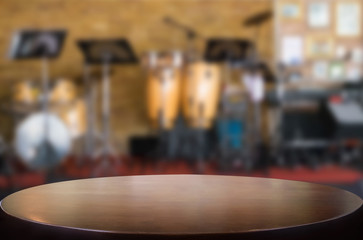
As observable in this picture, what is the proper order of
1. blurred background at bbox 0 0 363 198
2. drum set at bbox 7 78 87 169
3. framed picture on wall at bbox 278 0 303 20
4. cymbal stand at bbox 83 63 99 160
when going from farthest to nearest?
framed picture on wall at bbox 278 0 303 20 → cymbal stand at bbox 83 63 99 160 → blurred background at bbox 0 0 363 198 → drum set at bbox 7 78 87 169

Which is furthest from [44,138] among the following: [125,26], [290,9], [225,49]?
[290,9]

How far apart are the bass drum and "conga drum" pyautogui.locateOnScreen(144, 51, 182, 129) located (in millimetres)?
902

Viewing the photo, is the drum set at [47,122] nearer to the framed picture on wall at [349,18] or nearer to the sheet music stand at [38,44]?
the sheet music stand at [38,44]

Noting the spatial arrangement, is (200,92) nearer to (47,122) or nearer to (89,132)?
(89,132)

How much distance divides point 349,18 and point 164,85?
111 inches

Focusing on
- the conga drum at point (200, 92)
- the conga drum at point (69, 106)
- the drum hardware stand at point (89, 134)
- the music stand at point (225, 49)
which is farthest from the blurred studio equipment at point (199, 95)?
the conga drum at point (69, 106)

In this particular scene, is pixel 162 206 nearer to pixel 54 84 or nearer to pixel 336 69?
pixel 54 84

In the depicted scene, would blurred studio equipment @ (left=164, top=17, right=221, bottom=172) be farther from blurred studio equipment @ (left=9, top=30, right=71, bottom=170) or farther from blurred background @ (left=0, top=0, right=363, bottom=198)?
blurred studio equipment @ (left=9, top=30, right=71, bottom=170)

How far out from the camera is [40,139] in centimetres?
457

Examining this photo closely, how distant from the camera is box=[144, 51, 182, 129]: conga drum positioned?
503 centimetres

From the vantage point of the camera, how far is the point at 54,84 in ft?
18.2

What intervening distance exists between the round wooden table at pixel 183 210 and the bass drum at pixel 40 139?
10.4ft

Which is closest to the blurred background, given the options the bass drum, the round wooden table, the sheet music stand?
the bass drum

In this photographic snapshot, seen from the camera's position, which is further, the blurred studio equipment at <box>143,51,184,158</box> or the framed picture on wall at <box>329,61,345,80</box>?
the framed picture on wall at <box>329,61,345,80</box>
